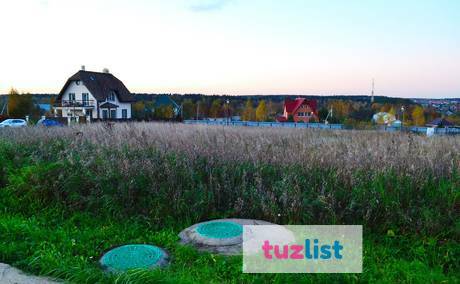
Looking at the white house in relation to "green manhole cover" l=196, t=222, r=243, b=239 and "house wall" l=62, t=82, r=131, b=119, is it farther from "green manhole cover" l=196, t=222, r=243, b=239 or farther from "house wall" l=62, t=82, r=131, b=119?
"green manhole cover" l=196, t=222, r=243, b=239

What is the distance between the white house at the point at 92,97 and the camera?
45688 millimetres

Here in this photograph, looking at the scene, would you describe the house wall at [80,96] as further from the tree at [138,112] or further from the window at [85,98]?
the tree at [138,112]

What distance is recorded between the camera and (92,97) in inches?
1796

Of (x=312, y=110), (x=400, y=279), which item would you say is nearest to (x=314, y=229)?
(x=400, y=279)

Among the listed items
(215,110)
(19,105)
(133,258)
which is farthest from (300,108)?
(133,258)

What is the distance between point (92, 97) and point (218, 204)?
4404cm

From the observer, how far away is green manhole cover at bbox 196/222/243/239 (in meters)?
4.34

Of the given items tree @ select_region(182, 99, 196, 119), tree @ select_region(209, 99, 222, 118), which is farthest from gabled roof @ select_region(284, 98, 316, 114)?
tree @ select_region(182, 99, 196, 119)

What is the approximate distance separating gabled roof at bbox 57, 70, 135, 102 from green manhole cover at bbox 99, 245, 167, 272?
44.4 m

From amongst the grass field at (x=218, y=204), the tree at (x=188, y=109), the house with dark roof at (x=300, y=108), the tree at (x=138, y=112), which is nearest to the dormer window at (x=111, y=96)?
the tree at (x=138, y=112)

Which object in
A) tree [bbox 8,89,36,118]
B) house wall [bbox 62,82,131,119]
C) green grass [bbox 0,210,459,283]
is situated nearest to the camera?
green grass [bbox 0,210,459,283]

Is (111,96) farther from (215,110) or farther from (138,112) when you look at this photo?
(215,110)

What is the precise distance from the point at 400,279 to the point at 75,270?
3048 millimetres

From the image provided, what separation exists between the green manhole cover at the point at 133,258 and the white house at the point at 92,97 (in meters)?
42.8
